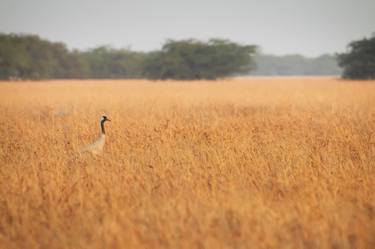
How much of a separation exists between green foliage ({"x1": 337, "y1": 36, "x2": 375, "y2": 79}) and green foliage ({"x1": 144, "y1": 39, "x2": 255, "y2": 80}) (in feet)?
33.7

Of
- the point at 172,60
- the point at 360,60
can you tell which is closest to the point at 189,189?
the point at 360,60

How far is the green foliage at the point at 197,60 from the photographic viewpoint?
143ft

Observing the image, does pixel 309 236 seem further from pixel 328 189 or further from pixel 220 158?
pixel 220 158

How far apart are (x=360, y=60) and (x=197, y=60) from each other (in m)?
14.1

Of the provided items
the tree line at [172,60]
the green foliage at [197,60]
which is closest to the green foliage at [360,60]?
the tree line at [172,60]

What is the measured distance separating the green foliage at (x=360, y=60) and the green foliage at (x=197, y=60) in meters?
10.3

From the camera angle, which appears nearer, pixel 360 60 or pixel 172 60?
pixel 360 60

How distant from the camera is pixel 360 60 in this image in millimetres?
38469

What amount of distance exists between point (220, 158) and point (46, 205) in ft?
8.02

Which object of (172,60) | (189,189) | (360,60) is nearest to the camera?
(189,189)

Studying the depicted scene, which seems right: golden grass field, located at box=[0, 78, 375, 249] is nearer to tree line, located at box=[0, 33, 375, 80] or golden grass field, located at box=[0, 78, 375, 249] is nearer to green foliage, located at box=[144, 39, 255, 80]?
tree line, located at box=[0, 33, 375, 80]

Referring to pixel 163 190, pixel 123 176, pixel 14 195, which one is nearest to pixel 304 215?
pixel 163 190

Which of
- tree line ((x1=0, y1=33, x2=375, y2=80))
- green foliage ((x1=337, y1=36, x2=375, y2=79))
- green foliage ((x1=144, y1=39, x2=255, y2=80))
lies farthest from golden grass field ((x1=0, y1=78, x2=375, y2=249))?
green foliage ((x1=144, y1=39, x2=255, y2=80))

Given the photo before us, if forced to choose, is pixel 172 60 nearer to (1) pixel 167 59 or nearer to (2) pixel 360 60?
(1) pixel 167 59
